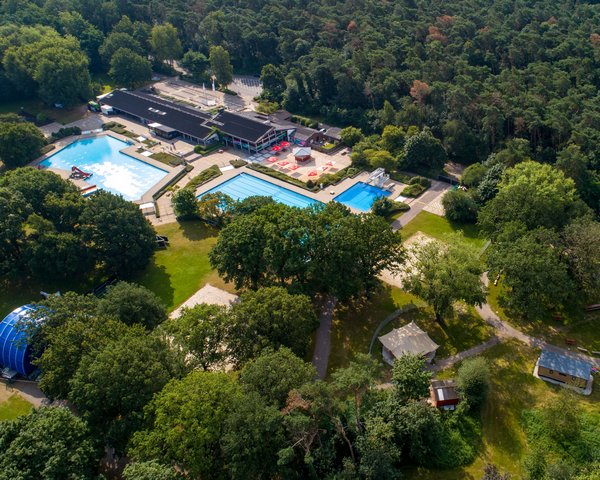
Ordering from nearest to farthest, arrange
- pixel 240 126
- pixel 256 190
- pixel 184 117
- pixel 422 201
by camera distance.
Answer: pixel 422 201
pixel 256 190
pixel 240 126
pixel 184 117

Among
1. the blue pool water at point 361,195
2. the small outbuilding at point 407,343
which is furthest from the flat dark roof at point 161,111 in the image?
the small outbuilding at point 407,343

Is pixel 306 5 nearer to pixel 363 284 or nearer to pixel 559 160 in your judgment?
pixel 559 160

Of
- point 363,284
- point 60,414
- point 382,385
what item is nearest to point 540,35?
point 363,284

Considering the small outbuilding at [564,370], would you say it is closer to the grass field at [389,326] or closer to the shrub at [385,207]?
the grass field at [389,326]

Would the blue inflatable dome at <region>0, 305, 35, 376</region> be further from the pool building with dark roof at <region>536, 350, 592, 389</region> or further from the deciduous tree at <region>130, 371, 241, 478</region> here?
the pool building with dark roof at <region>536, 350, 592, 389</region>

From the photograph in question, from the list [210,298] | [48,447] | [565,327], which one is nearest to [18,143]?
[210,298]

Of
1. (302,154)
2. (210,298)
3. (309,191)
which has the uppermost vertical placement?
(302,154)

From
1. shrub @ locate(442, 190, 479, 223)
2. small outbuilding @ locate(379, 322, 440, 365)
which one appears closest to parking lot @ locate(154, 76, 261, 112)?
shrub @ locate(442, 190, 479, 223)

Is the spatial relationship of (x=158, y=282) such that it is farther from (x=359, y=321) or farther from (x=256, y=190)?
(x=359, y=321)
